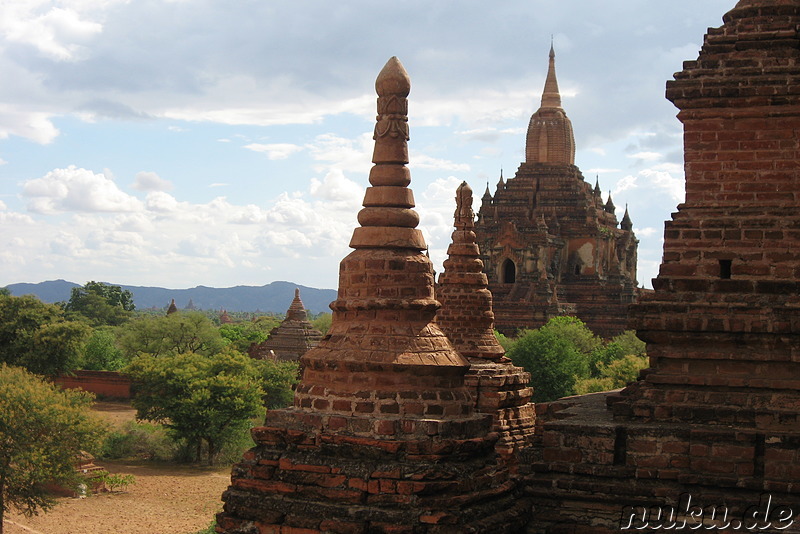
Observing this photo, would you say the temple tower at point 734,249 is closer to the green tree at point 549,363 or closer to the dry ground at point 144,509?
the dry ground at point 144,509

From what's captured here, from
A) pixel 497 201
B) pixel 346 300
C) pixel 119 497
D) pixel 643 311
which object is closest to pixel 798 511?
pixel 643 311

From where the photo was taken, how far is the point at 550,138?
6353cm

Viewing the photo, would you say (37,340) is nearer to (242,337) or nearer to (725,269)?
(242,337)

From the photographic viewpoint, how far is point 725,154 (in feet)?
31.9


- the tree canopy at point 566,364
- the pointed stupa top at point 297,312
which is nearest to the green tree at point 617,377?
the tree canopy at point 566,364

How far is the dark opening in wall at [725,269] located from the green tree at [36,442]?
22642 mm

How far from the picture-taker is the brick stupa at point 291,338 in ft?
187

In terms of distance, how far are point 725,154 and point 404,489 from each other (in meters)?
4.54

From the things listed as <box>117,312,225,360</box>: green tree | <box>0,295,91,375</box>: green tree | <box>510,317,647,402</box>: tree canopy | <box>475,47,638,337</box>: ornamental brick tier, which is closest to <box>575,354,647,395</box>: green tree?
<box>510,317,647,402</box>: tree canopy

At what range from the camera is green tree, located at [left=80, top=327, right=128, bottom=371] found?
63.5 m

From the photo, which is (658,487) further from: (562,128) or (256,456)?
(562,128)

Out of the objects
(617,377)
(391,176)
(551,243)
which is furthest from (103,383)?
(391,176)

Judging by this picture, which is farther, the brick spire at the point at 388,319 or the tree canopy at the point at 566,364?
the tree canopy at the point at 566,364

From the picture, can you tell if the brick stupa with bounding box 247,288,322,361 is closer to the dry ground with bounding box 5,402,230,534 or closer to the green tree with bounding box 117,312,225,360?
the green tree with bounding box 117,312,225,360
